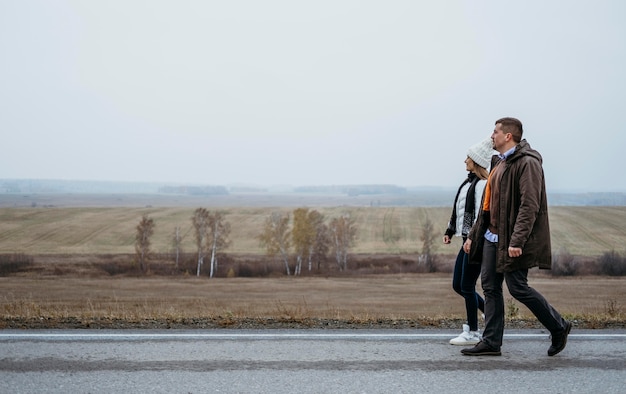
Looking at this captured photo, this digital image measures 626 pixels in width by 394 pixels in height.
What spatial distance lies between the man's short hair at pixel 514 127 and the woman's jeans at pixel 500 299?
102 cm

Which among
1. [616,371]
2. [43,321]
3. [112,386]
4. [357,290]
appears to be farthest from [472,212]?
[357,290]

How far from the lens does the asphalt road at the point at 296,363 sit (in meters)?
4.75

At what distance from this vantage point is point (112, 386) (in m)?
4.72

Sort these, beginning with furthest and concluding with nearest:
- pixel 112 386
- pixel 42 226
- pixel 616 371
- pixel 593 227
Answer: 1. pixel 42 226
2. pixel 593 227
3. pixel 616 371
4. pixel 112 386

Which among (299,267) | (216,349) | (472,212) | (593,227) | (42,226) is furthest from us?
(299,267)

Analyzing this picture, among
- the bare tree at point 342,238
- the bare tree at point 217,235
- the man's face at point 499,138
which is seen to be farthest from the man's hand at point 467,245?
the bare tree at point 217,235

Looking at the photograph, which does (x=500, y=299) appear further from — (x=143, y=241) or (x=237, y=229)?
(x=237, y=229)

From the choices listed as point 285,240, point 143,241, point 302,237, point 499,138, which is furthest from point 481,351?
point 285,240

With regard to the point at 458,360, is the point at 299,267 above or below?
below

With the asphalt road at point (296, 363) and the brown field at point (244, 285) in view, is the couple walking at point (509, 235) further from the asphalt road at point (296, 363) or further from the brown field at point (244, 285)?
the brown field at point (244, 285)

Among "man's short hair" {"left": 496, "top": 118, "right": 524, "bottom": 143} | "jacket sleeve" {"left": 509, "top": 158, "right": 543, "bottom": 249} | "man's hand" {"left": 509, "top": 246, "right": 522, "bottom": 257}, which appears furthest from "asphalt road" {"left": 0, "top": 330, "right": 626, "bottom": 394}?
"man's short hair" {"left": 496, "top": 118, "right": 524, "bottom": 143}

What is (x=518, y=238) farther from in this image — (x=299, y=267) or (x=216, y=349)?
(x=299, y=267)

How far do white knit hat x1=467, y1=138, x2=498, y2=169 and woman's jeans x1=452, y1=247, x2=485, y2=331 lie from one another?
0.92 meters

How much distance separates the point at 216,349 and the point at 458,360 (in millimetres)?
2180
